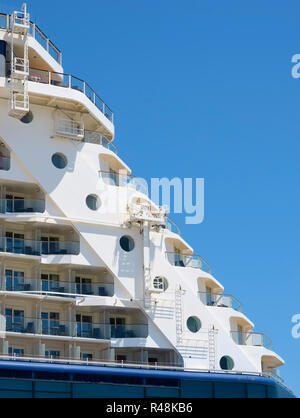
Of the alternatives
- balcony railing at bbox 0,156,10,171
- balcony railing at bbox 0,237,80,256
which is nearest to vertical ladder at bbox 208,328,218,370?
balcony railing at bbox 0,237,80,256

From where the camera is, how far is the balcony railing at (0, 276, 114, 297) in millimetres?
57594

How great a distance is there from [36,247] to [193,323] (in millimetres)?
8851

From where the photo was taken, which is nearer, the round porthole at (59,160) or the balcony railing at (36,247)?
the balcony railing at (36,247)

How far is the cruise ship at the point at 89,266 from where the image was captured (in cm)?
5781

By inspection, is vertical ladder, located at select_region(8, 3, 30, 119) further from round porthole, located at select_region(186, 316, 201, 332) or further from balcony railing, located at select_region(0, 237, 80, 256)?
round porthole, located at select_region(186, 316, 201, 332)

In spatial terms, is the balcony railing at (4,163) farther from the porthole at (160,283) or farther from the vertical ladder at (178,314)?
the vertical ladder at (178,314)

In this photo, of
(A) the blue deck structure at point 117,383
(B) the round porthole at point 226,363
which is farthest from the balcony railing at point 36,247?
(B) the round porthole at point 226,363

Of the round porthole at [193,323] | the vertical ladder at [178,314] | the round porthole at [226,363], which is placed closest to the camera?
the vertical ladder at [178,314]

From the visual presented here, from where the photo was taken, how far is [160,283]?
60.8m

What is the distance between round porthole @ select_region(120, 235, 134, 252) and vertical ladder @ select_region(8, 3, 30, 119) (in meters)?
7.96

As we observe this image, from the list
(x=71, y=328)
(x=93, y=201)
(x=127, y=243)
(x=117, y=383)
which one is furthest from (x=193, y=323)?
(x=93, y=201)

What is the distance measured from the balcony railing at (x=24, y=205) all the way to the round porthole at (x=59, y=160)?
81.5 inches

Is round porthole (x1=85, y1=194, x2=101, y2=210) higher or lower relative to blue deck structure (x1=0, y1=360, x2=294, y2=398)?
higher

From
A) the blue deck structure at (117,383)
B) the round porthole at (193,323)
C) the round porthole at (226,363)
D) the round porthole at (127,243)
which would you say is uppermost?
the round porthole at (127,243)
